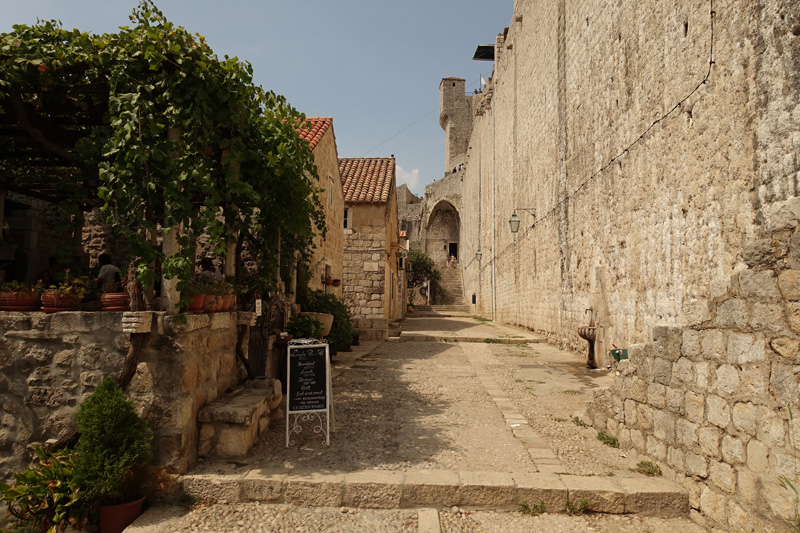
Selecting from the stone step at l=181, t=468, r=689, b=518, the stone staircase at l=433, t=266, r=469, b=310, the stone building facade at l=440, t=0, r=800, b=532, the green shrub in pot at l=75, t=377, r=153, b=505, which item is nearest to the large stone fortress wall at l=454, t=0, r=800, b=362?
the stone building facade at l=440, t=0, r=800, b=532

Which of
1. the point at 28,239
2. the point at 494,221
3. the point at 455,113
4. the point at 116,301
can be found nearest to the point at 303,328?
the point at 116,301

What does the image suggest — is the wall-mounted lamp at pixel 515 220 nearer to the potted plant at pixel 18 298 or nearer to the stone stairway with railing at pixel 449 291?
the potted plant at pixel 18 298

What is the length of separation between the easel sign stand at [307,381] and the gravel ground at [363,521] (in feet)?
3.74

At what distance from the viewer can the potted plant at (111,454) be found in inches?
140

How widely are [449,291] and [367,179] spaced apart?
28988 millimetres

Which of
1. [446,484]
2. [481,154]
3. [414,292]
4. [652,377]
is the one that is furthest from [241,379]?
[414,292]

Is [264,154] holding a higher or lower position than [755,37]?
lower

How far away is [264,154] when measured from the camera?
17.6ft

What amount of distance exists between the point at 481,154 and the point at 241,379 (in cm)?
2780

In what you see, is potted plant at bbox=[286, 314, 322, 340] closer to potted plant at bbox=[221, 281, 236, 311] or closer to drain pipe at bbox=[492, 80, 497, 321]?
potted plant at bbox=[221, 281, 236, 311]

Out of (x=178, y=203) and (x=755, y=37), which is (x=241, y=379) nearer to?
(x=178, y=203)

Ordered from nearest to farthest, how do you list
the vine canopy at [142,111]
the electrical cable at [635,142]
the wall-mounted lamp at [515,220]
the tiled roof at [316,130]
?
the vine canopy at [142,111], the electrical cable at [635,142], the tiled roof at [316,130], the wall-mounted lamp at [515,220]

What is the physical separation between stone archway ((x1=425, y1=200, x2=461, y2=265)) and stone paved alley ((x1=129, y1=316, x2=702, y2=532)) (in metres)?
45.2

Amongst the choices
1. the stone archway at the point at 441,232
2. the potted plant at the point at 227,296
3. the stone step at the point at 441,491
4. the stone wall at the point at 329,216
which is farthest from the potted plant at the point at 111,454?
the stone archway at the point at 441,232
